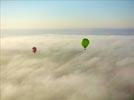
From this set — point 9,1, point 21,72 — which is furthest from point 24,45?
point 9,1

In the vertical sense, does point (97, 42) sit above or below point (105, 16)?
below

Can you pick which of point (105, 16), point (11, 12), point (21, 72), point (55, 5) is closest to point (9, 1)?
point (11, 12)

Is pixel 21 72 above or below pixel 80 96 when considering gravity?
above

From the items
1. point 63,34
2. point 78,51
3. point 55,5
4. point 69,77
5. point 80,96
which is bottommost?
point 80,96

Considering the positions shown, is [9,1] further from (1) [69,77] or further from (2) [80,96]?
(2) [80,96]

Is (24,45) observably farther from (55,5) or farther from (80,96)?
(80,96)

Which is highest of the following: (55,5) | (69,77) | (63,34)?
(55,5)

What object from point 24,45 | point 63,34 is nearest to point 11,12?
point 24,45
